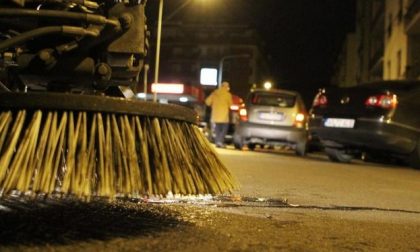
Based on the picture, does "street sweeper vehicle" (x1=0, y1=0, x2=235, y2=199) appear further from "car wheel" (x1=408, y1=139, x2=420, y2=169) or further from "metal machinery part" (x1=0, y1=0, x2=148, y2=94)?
"car wheel" (x1=408, y1=139, x2=420, y2=169)

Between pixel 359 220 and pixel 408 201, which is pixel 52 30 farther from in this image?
pixel 408 201

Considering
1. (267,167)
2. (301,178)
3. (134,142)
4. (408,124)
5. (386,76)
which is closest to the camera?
(134,142)

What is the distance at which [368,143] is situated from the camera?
11.1 m

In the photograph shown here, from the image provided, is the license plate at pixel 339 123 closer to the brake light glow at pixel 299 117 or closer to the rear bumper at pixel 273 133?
the rear bumper at pixel 273 133

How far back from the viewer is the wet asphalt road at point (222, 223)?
3.23 metres

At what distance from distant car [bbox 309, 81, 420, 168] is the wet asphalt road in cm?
478

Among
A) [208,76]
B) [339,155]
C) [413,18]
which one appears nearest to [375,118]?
[339,155]

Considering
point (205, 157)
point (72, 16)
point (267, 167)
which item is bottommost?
point (267, 167)

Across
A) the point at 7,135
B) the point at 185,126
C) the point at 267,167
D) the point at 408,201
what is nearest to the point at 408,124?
the point at 267,167

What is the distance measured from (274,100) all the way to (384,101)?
594 centimetres

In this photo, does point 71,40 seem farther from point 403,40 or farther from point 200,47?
point 200,47

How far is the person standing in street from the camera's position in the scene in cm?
1664

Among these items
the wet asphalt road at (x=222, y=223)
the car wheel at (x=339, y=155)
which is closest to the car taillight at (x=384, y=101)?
the car wheel at (x=339, y=155)

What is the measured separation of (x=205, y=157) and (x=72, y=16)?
3.18 feet
